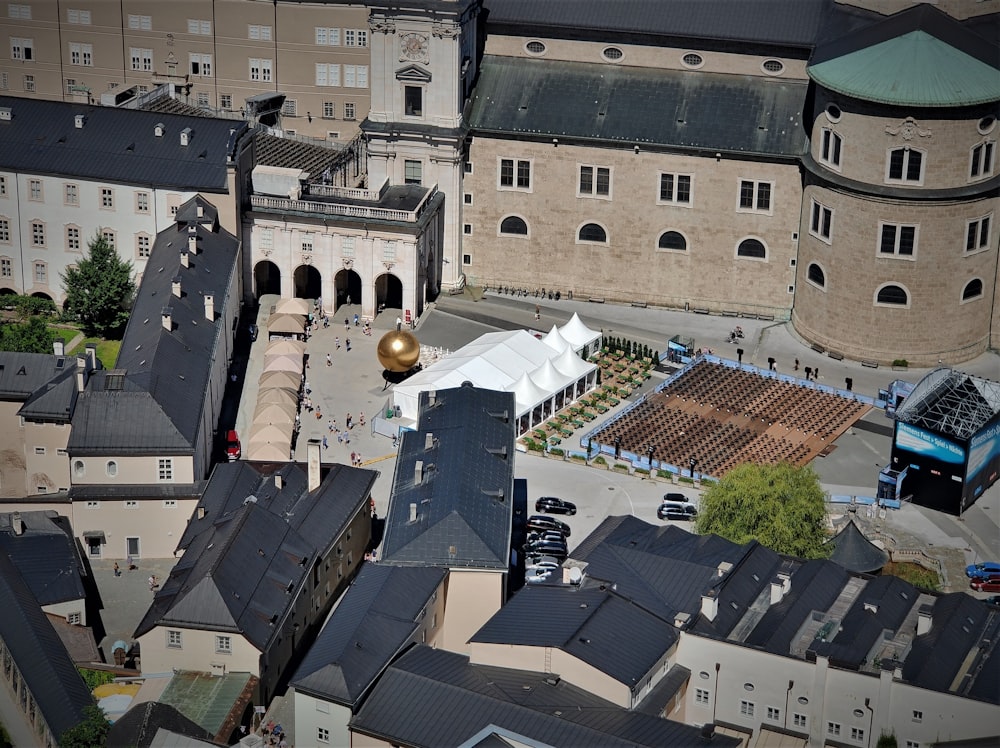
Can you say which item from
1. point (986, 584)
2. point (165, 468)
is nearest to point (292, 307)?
point (165, 468)

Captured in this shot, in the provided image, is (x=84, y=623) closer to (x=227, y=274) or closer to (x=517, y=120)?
(x=227, y=274)

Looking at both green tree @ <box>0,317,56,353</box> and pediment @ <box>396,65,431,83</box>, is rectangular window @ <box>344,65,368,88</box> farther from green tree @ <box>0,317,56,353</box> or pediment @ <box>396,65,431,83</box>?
green tree @ <box>0,317,56,353</box>

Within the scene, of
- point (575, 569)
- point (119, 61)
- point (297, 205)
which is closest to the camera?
point (575, 569)

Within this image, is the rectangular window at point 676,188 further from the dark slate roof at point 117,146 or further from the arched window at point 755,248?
the dark slate roof at point 117,146

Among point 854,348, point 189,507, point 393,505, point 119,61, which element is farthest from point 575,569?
point 119,61

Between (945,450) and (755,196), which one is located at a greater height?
(755,196)

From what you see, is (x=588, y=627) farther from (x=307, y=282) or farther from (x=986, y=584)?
(x=307, y=282)

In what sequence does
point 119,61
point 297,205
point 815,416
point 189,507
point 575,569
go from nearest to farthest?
point 575,569
point 189,507
point 815,416
point 297,205
point 119,61
